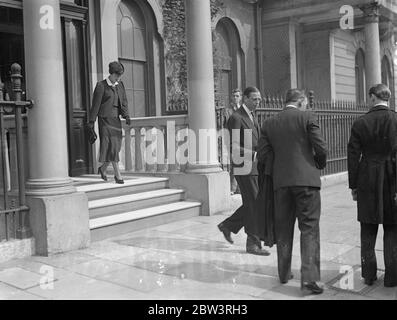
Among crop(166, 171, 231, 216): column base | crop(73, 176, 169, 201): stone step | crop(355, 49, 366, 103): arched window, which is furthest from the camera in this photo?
crop(355, 49, 366, 103): arched window

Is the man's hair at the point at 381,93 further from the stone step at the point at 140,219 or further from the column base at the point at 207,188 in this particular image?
the column base at the point at 207,188

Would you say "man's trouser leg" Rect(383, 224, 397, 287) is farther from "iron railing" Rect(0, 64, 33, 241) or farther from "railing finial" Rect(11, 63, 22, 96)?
"railing finial" Rect(11, 63, 22, 96)

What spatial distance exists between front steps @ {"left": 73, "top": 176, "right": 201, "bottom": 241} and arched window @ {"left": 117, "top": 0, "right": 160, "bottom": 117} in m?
3.33

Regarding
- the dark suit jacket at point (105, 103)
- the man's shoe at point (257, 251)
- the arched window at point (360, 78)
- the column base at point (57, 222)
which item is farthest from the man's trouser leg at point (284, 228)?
the arched window at point (360, 78)

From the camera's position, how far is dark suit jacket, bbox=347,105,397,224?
450 centimetres

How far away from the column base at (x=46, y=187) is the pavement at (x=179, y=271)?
74cm

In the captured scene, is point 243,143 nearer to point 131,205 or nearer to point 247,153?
point 247,153

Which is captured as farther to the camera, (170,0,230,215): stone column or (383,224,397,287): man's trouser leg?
(170,0,230,215): stone column

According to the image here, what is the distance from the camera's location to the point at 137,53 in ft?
38.5

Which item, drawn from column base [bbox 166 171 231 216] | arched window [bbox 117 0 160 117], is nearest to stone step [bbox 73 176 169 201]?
column base [bbox 166 171 231 216]

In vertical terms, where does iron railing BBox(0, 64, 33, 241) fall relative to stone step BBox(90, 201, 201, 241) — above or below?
above

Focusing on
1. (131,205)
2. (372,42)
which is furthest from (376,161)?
(372,42)
